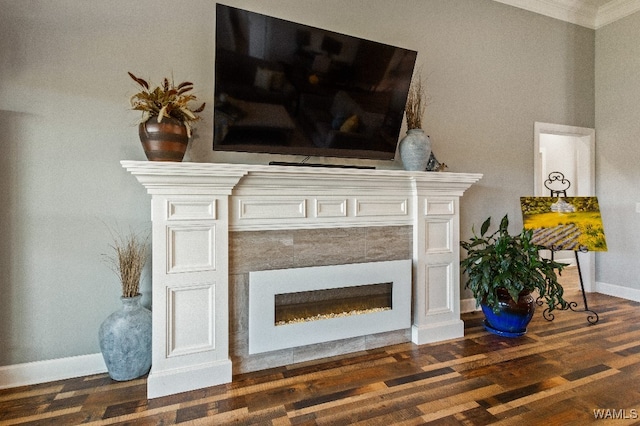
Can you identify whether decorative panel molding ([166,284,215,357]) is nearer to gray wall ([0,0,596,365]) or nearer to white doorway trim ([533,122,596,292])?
gray wall ([0,0,596,365])

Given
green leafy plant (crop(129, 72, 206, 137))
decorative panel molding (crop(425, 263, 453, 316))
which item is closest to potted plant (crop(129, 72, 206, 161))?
green leafy plant (crop(129, 72, 206, 137))

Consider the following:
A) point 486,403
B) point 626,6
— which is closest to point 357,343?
point 486,403

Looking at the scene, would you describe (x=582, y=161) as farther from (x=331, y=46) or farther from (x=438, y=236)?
(x=331, y=46)

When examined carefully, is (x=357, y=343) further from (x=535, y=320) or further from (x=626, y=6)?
(x=626, y=6)

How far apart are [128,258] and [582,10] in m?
5.28

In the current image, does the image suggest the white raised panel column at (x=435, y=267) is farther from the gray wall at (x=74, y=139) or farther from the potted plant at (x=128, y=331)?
the potted plant at (x=128, y=331)

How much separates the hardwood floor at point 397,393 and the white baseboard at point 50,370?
6 centimetres

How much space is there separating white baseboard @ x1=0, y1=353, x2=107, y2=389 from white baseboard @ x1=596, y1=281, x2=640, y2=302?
5119 millimetres

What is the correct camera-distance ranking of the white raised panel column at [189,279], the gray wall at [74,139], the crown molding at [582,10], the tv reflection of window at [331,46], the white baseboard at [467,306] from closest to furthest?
the white raised panel column at [189,279], the gray wall at [74,139], the tv reflection of window at [331,46], the white baseboard at [467,306], the crown molding at [582,10]

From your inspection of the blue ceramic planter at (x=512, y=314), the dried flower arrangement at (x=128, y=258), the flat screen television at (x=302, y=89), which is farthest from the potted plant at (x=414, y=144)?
the dried flower arrangement at (x=128, y=258)

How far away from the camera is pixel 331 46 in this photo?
2.43 metres

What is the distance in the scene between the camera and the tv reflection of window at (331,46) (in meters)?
2.41

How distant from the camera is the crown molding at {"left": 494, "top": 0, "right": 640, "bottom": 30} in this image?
3.71 metres

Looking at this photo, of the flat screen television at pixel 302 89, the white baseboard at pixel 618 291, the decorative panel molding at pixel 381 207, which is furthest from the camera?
the white baseboard at pixel 618 291
